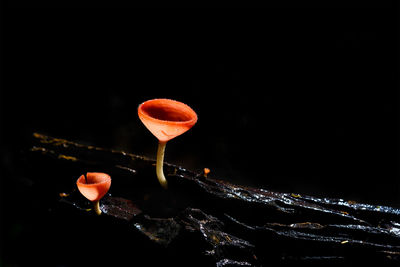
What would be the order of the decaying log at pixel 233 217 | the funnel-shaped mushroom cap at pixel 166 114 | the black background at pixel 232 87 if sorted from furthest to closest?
the black background at pixel 232 87 < the decaying log at pixel 233 217 < the funnel-shaped mushroom cap at pixel 166 114

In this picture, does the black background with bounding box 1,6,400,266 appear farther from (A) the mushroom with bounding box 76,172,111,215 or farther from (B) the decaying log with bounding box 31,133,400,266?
(A) the mushroom with bounding box 76,172,111,215

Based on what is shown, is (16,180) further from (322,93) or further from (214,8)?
(322,93)

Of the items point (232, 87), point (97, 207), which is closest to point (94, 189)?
point (97, 207)

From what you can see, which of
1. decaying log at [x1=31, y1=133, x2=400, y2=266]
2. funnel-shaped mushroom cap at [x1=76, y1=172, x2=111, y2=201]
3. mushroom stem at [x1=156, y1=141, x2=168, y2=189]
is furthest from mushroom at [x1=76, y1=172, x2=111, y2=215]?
mushroom stem at [x1=156, y1=141, x2=168, y2=189]

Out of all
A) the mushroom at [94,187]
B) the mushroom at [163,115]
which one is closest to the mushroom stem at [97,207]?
the mushroom at [94,187]

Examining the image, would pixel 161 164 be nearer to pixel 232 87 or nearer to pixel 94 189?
pixel 94 189

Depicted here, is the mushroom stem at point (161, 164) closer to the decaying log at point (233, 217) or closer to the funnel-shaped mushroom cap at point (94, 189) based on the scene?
the decaying log at point (233, 217)
